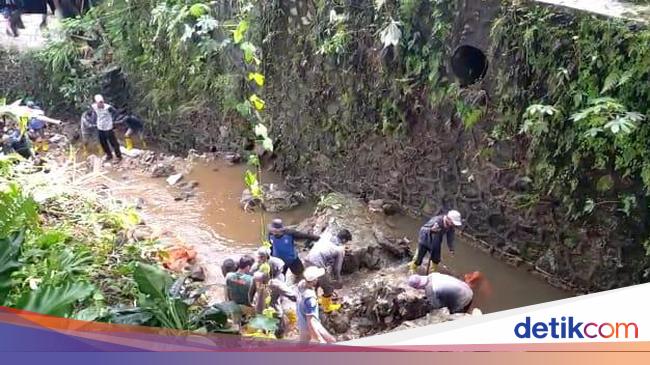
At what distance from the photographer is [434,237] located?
6348mm

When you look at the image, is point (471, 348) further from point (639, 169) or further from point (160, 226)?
point (160, 226)

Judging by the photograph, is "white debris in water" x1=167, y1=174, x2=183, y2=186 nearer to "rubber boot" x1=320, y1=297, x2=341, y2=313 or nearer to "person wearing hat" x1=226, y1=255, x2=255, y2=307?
"rubber boot" x1=320, y1=297, x2=341, y2=313

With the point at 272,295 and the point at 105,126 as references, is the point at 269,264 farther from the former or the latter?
the point at 105,126

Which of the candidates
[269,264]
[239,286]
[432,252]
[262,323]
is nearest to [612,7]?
[432,252]

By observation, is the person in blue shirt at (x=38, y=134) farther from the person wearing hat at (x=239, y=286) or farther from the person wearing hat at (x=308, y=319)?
the person wearing hat at (x=308, y=319)

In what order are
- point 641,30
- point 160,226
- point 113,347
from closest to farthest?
point 113,347 → point 641,30 → point 160,226

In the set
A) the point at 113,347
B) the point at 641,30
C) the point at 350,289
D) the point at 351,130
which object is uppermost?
the point at 641,30

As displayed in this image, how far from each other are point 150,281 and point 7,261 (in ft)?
2.55

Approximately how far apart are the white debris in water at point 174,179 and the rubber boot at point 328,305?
13.0 ft

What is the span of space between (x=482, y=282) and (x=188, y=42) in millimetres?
5467

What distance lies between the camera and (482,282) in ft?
21.3

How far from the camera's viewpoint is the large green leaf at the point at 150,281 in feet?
12.7

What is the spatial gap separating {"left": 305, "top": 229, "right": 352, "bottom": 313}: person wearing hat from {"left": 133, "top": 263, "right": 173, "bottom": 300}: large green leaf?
7.73 feet

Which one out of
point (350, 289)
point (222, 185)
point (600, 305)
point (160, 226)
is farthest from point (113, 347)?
point (222, 185)
